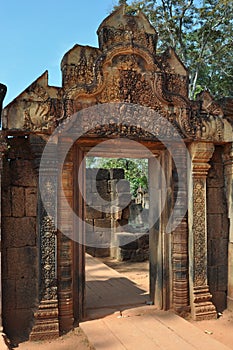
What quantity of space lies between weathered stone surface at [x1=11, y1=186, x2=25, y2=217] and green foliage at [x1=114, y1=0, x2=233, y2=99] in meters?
11.1

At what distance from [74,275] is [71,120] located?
2.08 metres

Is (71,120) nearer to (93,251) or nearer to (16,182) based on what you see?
(16,182)

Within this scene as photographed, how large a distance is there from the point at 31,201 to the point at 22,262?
789mm

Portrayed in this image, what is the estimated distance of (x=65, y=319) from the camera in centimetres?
448

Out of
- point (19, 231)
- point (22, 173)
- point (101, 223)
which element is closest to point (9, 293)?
point (19, 231)

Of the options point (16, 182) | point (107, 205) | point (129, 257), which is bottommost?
point (129, 257)

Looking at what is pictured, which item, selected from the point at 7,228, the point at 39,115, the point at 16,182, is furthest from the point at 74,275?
the point at 39,115

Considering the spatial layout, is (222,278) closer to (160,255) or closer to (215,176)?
(160,255)

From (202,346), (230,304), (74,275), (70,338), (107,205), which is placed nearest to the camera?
(202,346)

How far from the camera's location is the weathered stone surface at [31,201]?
4.50 metres

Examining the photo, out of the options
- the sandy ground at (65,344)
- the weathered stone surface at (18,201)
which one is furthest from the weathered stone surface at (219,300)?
the weathered stone surface at (18,201)

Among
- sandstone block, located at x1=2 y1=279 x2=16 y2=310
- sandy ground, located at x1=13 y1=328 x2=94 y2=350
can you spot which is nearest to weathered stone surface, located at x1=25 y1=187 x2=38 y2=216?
sandstone block, located at x1=2 y1=279 x2=16 y2=310

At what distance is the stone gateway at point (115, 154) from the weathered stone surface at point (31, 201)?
0.04 feet

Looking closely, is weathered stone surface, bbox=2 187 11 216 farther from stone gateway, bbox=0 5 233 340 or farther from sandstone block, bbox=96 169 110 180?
sandstone block, bbox=96 169 110 180
